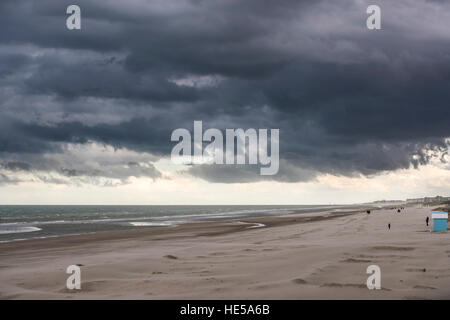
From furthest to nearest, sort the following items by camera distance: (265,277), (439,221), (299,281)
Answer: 1. (439,221)
2. (265,277)
3. (299,281)

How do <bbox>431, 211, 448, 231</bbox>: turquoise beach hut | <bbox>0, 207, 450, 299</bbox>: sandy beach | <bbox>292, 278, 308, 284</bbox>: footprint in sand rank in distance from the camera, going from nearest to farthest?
<bbox>0, 207, 450, 299</bbox>: sandy beach, <bbox>292, 278, 308, 284</bbox>: footprint in sand, <bbox>431, 211, 448, 231</bbox>: turquoise beach hut

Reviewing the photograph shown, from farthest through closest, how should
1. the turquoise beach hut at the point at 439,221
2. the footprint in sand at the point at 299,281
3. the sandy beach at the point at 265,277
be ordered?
1. the turquoise beach hut at the point at 439,221
2. the footprint in sand at the point at 299,281
3. the sandy beach at the point at 265,277

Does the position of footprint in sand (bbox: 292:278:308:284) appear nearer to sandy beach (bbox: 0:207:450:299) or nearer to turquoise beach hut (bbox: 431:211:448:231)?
sandy beach (bbox: 0:207:450:299)

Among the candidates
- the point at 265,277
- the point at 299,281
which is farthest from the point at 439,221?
the point at 299,281

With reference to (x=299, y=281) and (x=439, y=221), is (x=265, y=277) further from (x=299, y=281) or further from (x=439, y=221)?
(x=439, y=221)

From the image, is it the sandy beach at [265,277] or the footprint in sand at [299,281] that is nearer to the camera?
the sandy beach at [265,277]

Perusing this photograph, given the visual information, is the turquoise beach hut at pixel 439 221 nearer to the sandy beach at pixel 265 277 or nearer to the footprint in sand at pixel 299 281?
the sandy beach at pixel 265 277

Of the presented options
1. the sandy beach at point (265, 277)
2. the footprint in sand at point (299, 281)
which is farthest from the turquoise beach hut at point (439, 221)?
the footprint in sand at point (299, 281)

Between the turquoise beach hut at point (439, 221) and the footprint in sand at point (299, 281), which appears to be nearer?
the footprint in sand at point (299, 281)

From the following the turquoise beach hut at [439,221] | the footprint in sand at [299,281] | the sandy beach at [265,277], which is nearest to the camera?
the sandy beach at [265,277]

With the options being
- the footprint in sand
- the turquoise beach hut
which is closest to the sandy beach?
the footprint in sand
